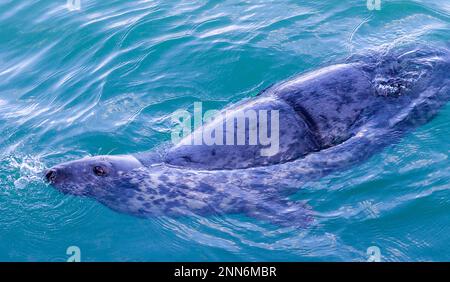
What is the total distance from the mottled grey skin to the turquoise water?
19 cm

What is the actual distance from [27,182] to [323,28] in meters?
6.35

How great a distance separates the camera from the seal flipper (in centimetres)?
716

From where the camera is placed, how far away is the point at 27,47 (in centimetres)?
1287

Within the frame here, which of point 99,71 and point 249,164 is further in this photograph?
point 99,71

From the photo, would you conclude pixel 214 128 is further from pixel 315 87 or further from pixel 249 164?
pixel 315 87

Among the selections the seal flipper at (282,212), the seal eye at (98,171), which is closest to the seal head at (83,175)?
the seal eye at (98,171)

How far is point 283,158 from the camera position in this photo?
25.1 feet

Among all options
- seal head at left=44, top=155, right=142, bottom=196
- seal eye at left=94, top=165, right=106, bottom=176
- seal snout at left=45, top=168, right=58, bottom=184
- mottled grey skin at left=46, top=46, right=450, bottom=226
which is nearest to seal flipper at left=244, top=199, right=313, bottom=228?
mottled grey skin at left=46, top=46, right=450, bottom=226

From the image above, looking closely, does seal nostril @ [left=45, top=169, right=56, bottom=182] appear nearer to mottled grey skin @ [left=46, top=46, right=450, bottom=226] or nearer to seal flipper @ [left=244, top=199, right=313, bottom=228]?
mottled grey skin @ [left=46, top=46, right=450, bottom=226]

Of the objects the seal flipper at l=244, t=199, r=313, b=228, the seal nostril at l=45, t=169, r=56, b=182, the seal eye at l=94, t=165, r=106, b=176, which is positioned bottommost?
the seal flipper at l=244, t=199, r=313, b=228

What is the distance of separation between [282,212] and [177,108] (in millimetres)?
3445

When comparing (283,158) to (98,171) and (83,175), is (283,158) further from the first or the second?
(83,175)

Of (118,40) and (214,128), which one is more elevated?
(118,40)
